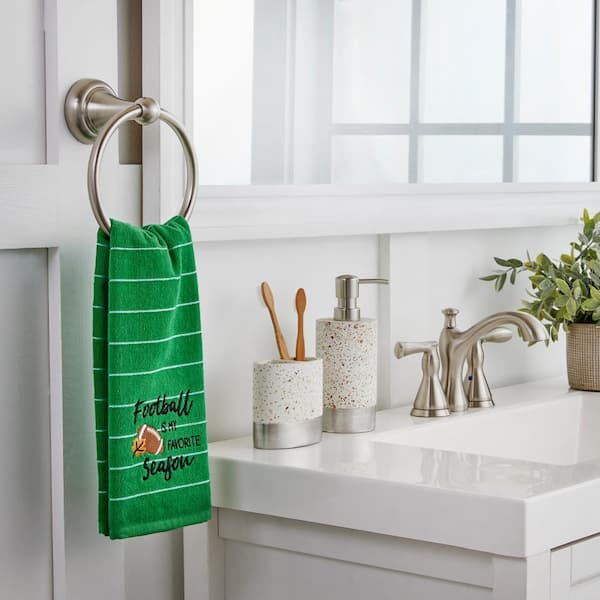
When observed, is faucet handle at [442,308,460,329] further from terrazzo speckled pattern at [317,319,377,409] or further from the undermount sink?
terrazzo speckled pattern at [317,319,377,409]

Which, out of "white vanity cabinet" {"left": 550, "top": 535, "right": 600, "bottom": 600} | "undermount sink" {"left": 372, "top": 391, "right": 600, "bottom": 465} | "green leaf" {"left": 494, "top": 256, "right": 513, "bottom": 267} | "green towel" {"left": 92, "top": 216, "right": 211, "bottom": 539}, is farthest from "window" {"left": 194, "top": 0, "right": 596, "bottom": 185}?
"white vanity cabinet" {"left": 550, "top": 535, "right": 600, "bottom": 600}

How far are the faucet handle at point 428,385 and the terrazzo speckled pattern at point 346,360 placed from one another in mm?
134

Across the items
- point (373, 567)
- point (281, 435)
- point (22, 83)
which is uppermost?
point (22, 83)

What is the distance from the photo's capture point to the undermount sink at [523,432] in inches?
57.1

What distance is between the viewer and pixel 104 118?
115 cm

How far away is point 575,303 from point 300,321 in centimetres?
51

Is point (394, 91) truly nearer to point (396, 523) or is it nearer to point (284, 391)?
point (284, 391)

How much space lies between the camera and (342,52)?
1473 millimetres

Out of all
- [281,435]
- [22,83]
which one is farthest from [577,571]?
[22,83]

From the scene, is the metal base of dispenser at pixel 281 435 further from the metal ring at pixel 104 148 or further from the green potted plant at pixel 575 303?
the green potted plant at pixel 575 303

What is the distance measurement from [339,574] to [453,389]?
1.38 ft

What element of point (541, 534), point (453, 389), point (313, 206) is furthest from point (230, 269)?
point (541, 534)

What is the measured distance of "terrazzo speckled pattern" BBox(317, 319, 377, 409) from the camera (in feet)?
4.47

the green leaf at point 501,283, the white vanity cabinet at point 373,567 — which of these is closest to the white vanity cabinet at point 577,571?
the white vanity cabinet at point 373,567
